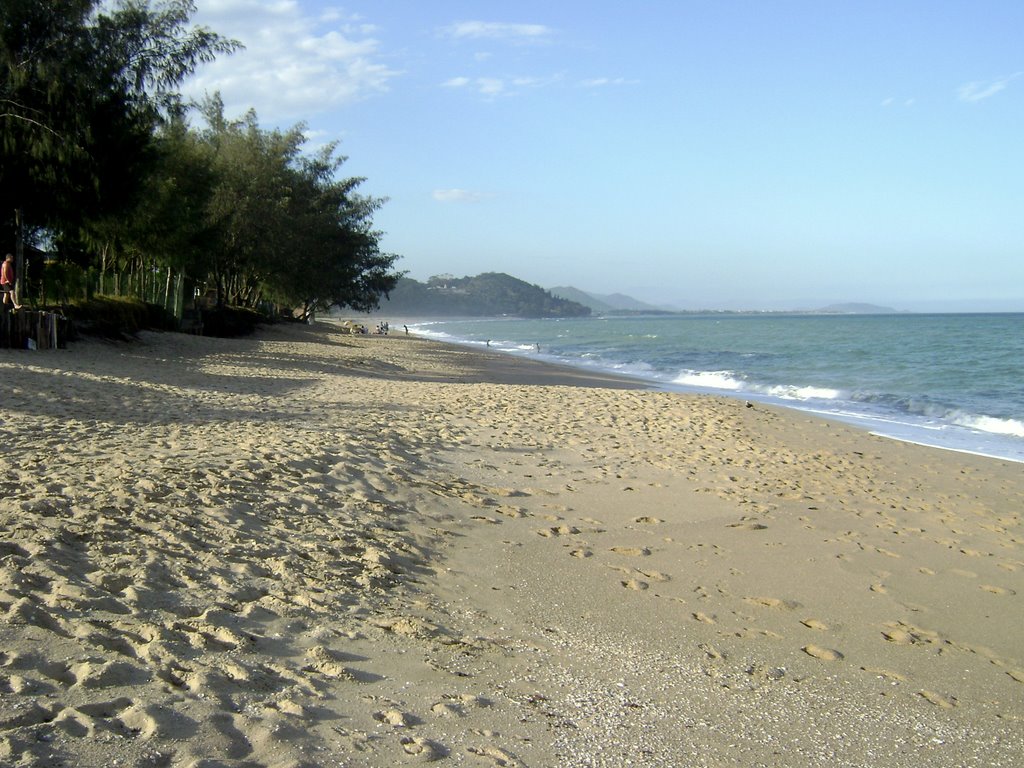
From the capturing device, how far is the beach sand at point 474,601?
3426 mm

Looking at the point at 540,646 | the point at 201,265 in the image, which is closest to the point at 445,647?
the point at 540,646

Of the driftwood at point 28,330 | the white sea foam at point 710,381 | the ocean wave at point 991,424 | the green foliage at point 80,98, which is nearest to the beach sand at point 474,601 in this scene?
the driftwood at point 28,330

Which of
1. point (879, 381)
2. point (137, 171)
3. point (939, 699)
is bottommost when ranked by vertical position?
point (939, 699)

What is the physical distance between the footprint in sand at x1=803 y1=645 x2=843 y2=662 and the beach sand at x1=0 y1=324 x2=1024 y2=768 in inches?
0.8

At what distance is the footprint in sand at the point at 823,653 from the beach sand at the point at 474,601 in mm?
21

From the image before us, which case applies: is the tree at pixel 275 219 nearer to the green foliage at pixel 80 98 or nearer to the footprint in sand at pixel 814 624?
the green foliage at pixel 80 98

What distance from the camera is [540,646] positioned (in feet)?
15.0

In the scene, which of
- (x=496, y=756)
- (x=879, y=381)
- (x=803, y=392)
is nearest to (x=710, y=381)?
(x=803, y=392)

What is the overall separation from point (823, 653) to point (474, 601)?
204 cm

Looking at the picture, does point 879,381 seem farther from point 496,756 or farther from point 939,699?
point 496,756

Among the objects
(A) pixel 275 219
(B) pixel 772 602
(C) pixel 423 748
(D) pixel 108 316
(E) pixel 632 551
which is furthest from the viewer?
(A) pixel 275 219

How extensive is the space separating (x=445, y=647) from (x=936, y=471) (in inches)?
354

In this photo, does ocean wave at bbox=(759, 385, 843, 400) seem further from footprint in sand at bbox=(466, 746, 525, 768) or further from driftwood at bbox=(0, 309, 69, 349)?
footprint in sand at bbox=(466, 746, 525, 768)

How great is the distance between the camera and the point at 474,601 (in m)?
5.20
